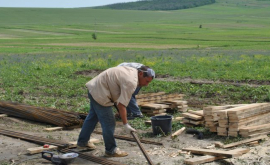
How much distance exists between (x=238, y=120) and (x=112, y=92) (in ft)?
9.59

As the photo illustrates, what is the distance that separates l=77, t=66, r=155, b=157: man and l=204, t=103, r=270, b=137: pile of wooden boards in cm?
228

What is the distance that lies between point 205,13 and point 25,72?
148791 millimetres

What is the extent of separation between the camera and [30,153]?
324 inches

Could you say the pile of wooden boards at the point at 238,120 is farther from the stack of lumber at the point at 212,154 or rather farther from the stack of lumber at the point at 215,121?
the stack of lumber at the point at 212,154

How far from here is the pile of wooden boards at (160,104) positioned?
1162 cm

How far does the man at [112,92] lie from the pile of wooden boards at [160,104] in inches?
143

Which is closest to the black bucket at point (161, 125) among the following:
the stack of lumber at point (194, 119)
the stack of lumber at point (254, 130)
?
the stack of lumber at point (194, 119)

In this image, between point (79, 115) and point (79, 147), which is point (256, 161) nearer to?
point (79, 147)

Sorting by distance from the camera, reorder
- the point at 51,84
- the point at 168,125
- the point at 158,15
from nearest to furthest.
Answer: the point at 168,125
the point at 51,84
the point at 158,15

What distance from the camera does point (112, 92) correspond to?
754 cm

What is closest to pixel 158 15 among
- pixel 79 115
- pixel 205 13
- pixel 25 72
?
pixel 205 13

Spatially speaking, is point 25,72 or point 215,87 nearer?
point 215,87

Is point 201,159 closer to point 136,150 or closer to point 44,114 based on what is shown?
point 136,150

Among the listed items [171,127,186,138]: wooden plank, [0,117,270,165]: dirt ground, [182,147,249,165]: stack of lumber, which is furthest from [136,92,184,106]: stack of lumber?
[182,147,249,165]: stack of lumber
